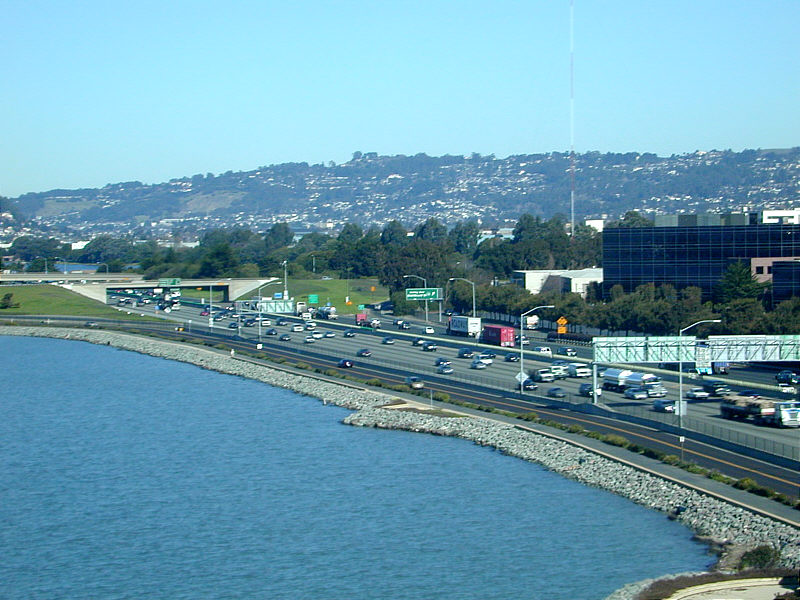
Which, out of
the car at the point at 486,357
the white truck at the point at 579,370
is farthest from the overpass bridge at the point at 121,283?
the white truck at the point at 579,370

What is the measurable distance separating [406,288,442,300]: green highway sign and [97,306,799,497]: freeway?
3177mm

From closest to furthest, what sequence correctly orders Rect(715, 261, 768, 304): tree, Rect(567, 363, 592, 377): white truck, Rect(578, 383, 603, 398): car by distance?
Rect(578, 383, 603, 398): car < Rect(567, 363, 592, 377): white truck < Rect(715, 261, 768, 304): tree

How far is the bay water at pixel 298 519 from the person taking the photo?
94.9ft

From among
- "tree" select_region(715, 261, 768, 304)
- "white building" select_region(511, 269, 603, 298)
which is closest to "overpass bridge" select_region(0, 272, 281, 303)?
"white building" select_region(511, 269, 603, 298)

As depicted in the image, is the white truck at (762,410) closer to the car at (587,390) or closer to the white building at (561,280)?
the car at (587,390)

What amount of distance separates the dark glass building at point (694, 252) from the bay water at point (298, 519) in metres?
41.9

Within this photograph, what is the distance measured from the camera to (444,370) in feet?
208

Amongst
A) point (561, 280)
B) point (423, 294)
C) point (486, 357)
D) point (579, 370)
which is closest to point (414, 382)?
point (579, 370)

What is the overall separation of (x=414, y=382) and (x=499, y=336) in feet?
55.6

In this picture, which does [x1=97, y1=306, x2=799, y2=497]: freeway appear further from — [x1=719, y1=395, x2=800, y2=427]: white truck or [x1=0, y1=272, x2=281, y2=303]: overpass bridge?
[x1=0, y1=272, x2=281, y2=303]: overpass bridge

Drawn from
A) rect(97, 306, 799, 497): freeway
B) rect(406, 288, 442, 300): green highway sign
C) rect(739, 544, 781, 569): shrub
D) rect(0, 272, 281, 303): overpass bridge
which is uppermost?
rect(0, 272, 281, 303): overpass bridge

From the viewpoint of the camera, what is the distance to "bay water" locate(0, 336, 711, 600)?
2894cm

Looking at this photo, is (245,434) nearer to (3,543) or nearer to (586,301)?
(3,543)

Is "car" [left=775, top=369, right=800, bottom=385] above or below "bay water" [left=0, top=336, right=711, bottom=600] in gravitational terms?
above
